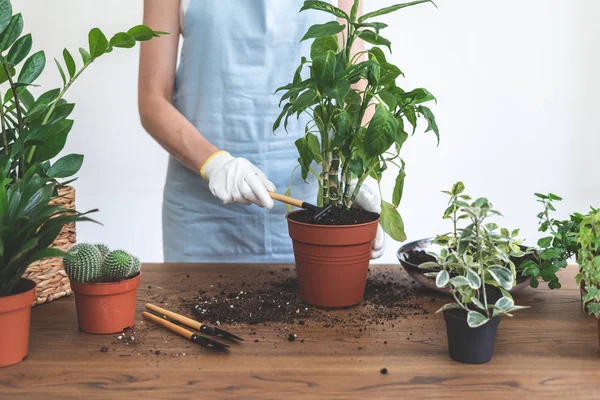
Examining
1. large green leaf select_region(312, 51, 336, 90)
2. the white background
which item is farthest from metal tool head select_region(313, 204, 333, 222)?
the white background

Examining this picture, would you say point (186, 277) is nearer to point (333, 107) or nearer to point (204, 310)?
point (204, 310)

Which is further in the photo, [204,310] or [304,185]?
[304,185]

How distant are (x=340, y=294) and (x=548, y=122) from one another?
6.97 feet

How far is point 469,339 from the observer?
1.01 metres

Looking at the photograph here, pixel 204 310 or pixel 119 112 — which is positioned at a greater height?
pixel 119 112

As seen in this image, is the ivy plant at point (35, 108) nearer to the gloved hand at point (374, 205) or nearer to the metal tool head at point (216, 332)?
the metal tool head at point (216, 332)

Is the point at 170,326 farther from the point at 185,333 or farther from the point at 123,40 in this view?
the point at 123,40

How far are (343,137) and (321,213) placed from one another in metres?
0.16

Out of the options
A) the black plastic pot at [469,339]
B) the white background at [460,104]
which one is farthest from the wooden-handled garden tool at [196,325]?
the white background at [460,104]

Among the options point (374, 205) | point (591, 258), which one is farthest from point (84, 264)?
point (591, 258)

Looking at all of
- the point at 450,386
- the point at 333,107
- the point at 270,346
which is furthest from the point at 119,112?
the point at 450,386

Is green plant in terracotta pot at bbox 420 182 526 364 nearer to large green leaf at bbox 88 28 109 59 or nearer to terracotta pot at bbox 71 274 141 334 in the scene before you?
terracotta pot at bbox 71 274 141 334

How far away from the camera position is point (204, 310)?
125 cm

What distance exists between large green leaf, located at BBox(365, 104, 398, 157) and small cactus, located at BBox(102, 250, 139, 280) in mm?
480
